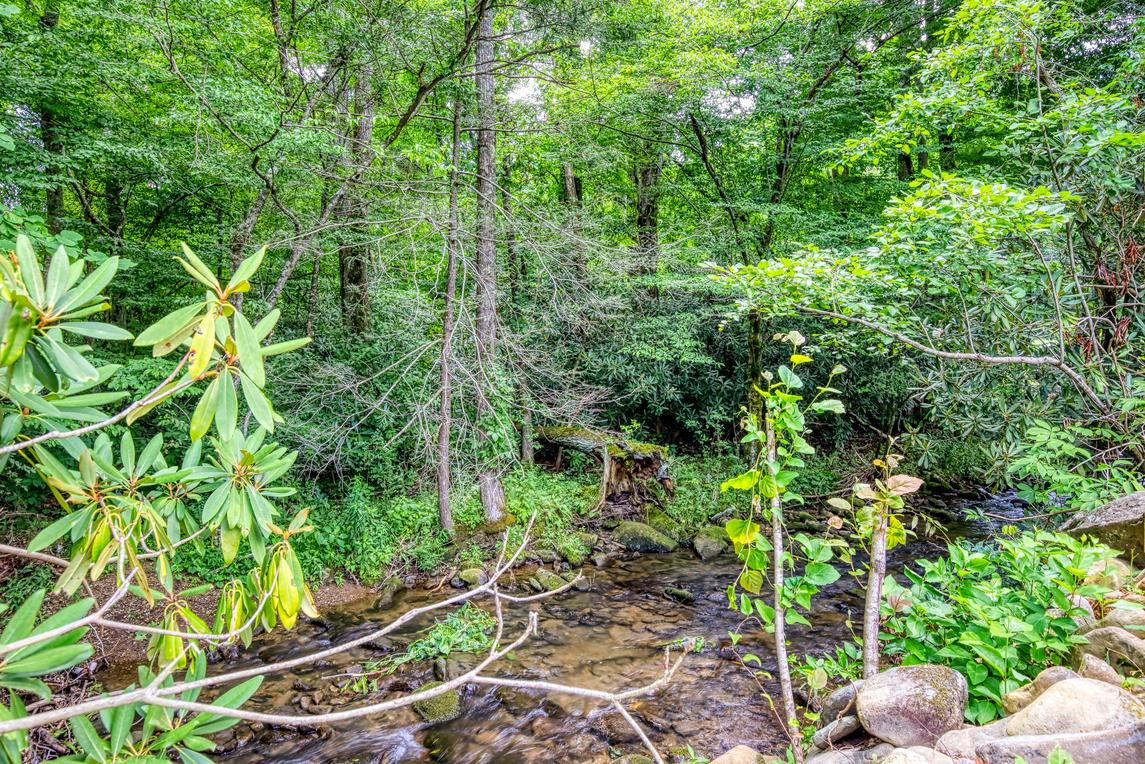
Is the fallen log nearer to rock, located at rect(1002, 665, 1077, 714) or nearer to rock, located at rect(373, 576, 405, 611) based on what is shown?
rock, located at rect(373, 576, 405, 611)

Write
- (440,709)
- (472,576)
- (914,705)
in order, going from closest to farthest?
(914,705) < (440,709) < (472,576)

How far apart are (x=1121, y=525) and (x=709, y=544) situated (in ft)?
15.0

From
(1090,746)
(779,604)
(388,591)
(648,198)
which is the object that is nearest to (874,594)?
(779,604)

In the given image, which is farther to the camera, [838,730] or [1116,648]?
[838,730]

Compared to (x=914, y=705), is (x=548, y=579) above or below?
below

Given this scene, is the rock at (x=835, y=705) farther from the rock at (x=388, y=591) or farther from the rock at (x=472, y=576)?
the rock at (x=388, y=591)

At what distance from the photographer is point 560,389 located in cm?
746

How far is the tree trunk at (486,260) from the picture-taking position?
240 inches

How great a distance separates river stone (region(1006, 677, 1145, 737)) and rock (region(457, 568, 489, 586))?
192 inches

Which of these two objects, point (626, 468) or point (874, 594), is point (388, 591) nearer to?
point (626, 468)

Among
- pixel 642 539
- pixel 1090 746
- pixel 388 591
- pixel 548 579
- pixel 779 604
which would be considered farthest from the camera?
pixel 642 539

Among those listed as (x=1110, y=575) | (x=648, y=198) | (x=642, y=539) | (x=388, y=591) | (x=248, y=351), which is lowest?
(x=642, y=539)

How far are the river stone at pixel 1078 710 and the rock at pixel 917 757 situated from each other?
231 mm

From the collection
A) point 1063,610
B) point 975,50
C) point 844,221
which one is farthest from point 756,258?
point 1063,610
